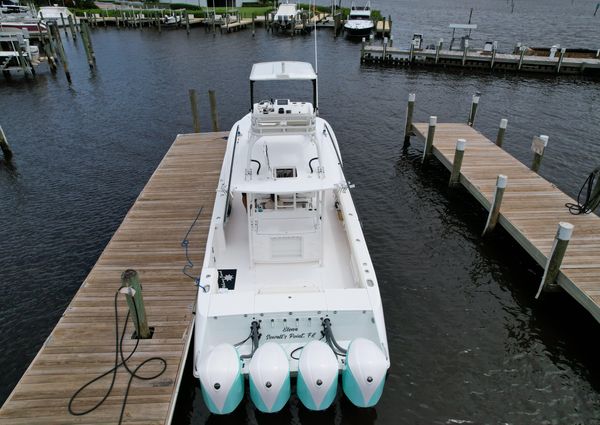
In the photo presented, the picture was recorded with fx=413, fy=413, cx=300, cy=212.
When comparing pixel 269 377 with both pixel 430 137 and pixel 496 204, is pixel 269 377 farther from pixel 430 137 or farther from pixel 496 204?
pixel 430 137

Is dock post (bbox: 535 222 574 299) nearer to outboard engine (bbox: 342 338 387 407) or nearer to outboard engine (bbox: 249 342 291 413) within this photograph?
outboard engine (bbox: 342 338 387 407)

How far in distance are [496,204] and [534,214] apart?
3.43 feet

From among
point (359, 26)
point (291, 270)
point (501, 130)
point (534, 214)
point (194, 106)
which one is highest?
point (359, 26)

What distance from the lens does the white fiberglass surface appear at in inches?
340

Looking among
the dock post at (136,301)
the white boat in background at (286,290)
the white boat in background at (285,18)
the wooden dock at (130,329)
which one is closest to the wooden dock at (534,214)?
the white boat in background at (286,290)

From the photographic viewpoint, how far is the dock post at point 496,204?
11344mm

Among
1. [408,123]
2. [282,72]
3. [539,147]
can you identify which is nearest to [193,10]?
[408,123]

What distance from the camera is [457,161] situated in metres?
14.2

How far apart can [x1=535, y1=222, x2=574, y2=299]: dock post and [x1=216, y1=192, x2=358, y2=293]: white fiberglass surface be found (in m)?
4.60

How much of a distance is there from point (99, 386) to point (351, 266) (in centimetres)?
527

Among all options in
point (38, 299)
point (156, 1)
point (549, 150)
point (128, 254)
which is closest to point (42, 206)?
point (38, 299)

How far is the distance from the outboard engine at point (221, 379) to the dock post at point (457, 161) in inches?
415

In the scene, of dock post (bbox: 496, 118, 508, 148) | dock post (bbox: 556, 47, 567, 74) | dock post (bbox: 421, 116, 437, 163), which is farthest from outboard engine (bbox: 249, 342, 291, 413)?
dock post (bbox: 556, 47, 567, 74)

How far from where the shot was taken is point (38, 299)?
10.5 meters
